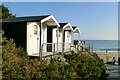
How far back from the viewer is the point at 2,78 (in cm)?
1361

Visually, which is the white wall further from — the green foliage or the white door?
the green foliage

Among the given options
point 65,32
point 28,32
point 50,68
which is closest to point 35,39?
point 28,32

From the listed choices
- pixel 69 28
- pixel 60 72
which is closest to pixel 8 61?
pixel 60 72

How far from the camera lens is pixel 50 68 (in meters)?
14.8

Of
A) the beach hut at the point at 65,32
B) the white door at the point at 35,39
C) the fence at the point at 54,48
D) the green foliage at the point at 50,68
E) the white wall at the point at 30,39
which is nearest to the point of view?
the green foliage at the point at 50,68

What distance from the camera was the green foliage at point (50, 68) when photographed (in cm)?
1416

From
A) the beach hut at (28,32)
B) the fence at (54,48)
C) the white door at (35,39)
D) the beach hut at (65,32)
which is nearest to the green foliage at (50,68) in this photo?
the fence at (54,48)

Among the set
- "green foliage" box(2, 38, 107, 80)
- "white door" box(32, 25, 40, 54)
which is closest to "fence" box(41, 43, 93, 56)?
"white door" box(32, 25, 40, 54)

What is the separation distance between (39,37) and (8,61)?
9408mm

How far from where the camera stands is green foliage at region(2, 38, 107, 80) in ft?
46.5

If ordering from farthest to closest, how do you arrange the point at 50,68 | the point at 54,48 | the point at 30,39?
the point at 30,39, the point at 54,48, the point at 50,68

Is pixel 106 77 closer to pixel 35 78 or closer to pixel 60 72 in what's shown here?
pixel 60 72

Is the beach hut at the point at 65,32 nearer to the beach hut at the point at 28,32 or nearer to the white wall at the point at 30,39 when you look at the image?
the beach hut at the point at 28,32

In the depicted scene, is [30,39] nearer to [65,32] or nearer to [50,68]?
[50,68]
